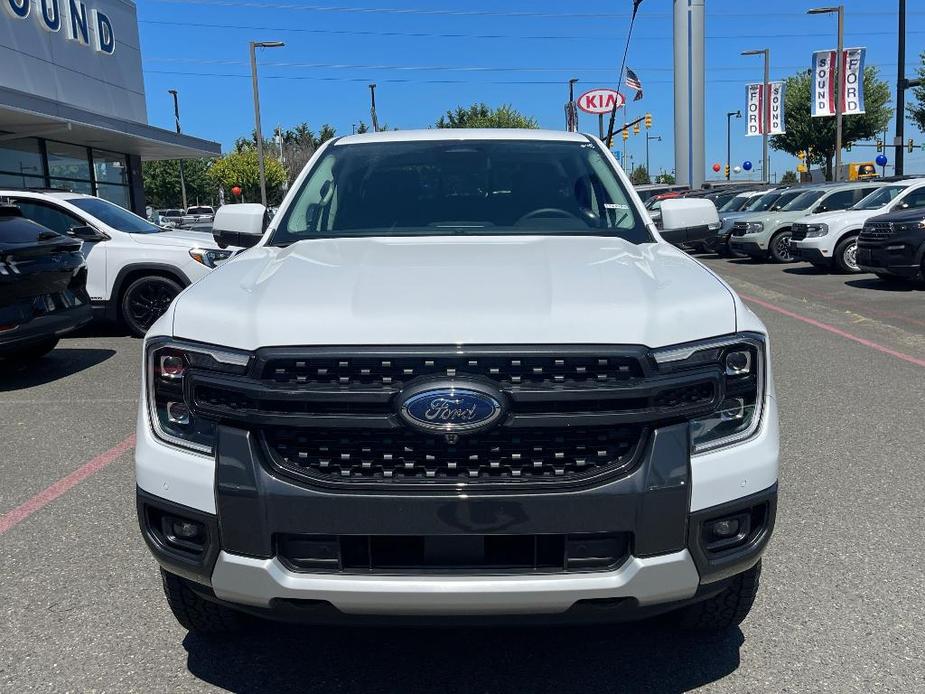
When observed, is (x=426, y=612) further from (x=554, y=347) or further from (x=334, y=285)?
(x=334, y=285)

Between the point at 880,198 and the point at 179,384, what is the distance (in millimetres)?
16867

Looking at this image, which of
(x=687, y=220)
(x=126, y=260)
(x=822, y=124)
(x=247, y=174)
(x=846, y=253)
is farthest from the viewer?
(x=247, y=174)

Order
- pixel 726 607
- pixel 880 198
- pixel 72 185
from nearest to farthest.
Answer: pixel 726 607 → pixel 880 198 → pixel 72 185

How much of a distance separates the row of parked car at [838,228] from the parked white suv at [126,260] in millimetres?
5143

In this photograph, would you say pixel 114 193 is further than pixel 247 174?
No

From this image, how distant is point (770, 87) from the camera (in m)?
38.8

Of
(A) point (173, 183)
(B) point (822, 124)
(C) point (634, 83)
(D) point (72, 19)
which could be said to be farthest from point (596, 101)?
(A) point (173, 183)

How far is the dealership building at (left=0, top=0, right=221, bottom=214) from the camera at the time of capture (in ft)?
58.7

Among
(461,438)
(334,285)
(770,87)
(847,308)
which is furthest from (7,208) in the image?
(770,87)

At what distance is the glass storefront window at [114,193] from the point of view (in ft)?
75.2

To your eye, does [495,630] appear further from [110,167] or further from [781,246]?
[110,167]

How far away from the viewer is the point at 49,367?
27.5 feet

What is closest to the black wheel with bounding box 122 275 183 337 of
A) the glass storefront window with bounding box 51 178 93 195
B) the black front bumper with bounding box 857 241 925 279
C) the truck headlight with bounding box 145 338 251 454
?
the truck headlight with bounding box 145 338 251 454

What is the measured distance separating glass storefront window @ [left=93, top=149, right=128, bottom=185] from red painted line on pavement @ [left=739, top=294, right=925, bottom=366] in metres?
17.5
